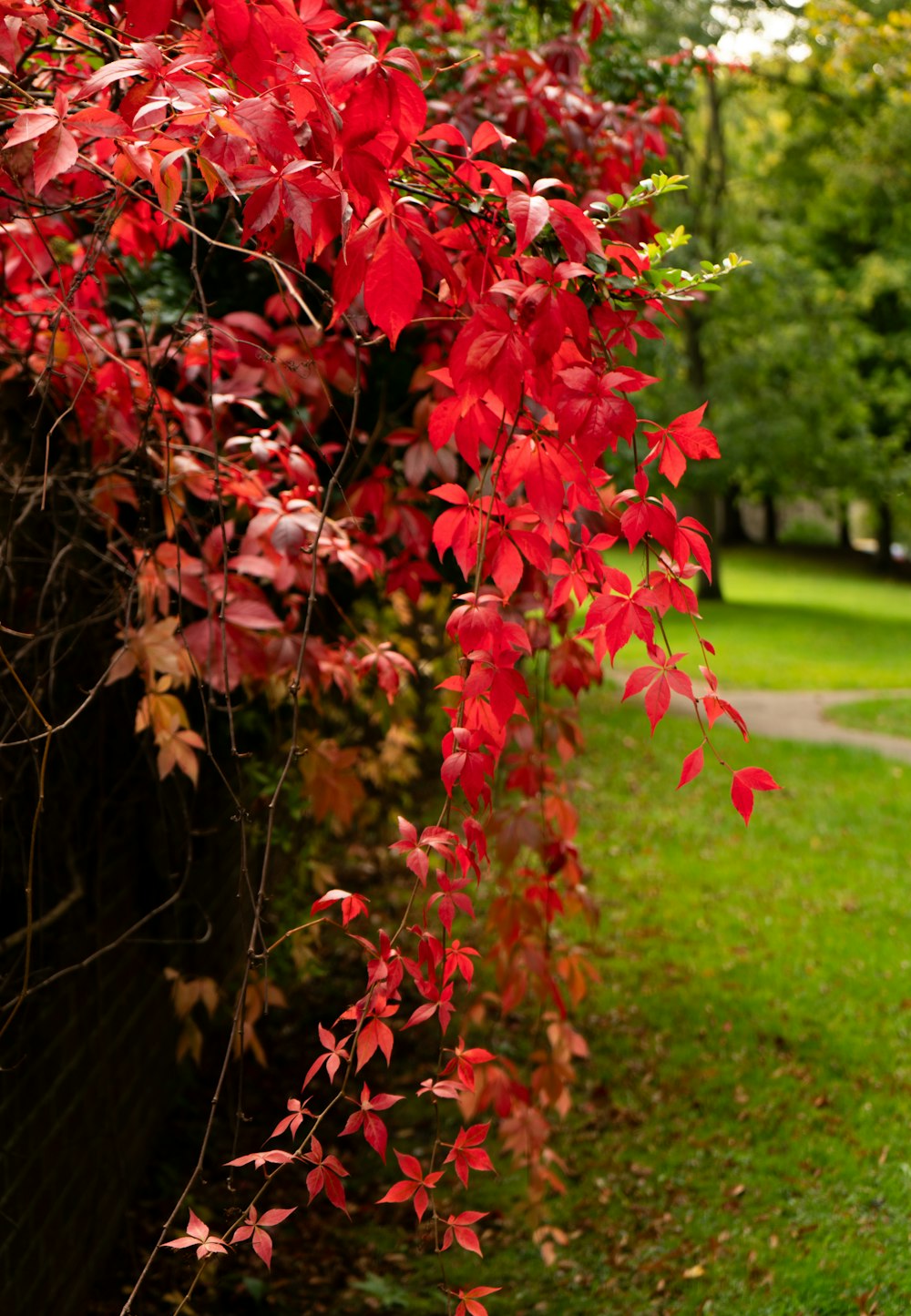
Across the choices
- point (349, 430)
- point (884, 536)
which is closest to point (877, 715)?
point (349, 430)

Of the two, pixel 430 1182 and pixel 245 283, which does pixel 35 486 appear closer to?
pixel 245 283

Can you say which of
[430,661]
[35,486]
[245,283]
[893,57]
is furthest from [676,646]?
[35,486]

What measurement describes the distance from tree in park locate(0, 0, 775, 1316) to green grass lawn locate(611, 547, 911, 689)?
33.2ft

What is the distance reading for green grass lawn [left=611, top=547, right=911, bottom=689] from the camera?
14031 mm

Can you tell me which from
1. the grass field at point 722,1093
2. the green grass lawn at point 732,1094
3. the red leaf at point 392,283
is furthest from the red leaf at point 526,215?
the green grass lawn at point 732,1094

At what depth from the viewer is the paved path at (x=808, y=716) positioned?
401 inches

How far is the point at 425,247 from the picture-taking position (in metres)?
1.45

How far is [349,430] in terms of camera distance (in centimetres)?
219

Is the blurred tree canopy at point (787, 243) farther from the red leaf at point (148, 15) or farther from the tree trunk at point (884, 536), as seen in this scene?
the red leaf at point (148, 15)

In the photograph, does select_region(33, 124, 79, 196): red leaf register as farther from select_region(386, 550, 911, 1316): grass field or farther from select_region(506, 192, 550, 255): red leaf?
select_region(386, 550, 911, 1316): grass field

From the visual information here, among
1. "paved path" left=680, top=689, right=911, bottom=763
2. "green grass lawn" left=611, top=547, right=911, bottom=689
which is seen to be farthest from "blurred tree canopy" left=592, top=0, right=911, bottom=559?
"paved path" left=680, top=689, right=911, bottom=763

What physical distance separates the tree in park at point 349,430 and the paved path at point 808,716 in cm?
633

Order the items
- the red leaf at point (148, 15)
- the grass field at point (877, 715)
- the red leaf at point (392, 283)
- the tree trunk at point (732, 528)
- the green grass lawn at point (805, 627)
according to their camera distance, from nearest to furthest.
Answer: the red leaf at point (392, 283) < the red leaf at point (148, 15) < the grass field at point (877, 715) < the green grass lawn at point (805, 627) < the tree trunk at point (732, 528)

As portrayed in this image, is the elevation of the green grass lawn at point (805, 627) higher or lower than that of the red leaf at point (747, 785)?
lower
